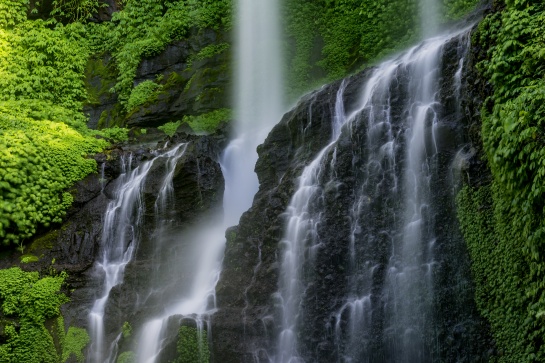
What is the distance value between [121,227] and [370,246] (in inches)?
271

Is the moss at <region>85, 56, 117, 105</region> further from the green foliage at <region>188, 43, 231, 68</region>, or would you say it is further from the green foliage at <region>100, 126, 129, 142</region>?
the green foliage at <region>188, 43, 231, 68</region>

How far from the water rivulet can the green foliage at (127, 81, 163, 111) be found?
857cm

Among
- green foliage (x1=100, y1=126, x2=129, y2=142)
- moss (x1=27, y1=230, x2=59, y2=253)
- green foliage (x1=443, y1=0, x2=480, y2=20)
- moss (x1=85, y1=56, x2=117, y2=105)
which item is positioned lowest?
moss (x1=27, y1=230, x2=59, y2=253)

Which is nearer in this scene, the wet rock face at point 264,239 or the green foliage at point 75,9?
the wet rock face at point 264,239

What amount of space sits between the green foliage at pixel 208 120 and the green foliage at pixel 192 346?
8497 mm

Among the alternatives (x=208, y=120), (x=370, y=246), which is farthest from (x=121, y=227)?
(x=370, y=246)

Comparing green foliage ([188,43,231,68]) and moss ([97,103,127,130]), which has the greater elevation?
green foliage ([188,43,231,68])

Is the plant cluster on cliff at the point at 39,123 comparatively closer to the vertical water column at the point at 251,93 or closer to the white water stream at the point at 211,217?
the white water stream at the point at 211,217

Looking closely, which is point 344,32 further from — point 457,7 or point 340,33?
point 457,7

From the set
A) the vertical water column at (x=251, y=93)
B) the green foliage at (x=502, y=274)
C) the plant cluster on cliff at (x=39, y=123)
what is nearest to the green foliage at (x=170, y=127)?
the vertical water column at (x=251, y=93)

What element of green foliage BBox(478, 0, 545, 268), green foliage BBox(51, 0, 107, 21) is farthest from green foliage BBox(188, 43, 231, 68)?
green foliage BBox(478, 0, 545, 268)

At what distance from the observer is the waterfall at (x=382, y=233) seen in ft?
28.2

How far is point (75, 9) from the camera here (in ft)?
69.4

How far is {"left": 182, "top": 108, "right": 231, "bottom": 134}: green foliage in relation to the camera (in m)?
16.9
